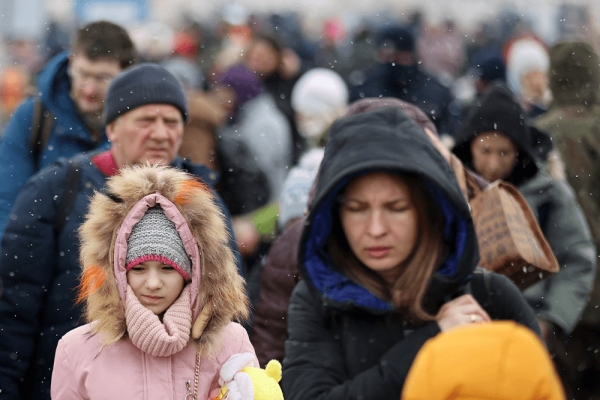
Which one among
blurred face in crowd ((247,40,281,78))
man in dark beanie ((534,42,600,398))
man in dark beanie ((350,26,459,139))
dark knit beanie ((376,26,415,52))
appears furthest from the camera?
blurred face in crowd ((247,40,281,78))

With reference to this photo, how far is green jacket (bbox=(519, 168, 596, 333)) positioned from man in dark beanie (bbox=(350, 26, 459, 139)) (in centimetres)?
483

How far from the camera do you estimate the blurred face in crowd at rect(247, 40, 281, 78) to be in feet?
43.7

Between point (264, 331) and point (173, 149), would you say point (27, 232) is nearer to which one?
point (173, 149)

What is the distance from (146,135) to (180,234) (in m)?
1.38

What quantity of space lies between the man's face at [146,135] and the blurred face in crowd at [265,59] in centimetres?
770

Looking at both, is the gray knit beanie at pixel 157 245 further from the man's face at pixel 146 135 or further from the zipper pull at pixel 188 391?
the man's face at pixel 146 135

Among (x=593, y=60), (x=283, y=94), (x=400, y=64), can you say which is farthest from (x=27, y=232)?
(x=283, y=94)

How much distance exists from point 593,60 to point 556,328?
2435 millimetres

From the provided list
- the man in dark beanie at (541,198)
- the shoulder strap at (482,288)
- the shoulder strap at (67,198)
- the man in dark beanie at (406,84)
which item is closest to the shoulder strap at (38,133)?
the shoulder strap at (67,198)

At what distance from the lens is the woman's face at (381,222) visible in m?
3.86

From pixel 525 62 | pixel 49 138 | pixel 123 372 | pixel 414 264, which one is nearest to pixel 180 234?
pixel 123 372

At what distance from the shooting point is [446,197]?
3.84 m

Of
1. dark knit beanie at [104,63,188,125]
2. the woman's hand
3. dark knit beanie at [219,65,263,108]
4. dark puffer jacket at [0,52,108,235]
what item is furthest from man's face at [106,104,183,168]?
dark knit beanie at [219,65,263,108]

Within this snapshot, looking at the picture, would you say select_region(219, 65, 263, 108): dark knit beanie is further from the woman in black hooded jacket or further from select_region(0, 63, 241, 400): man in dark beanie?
the woman in black hooded jacket
